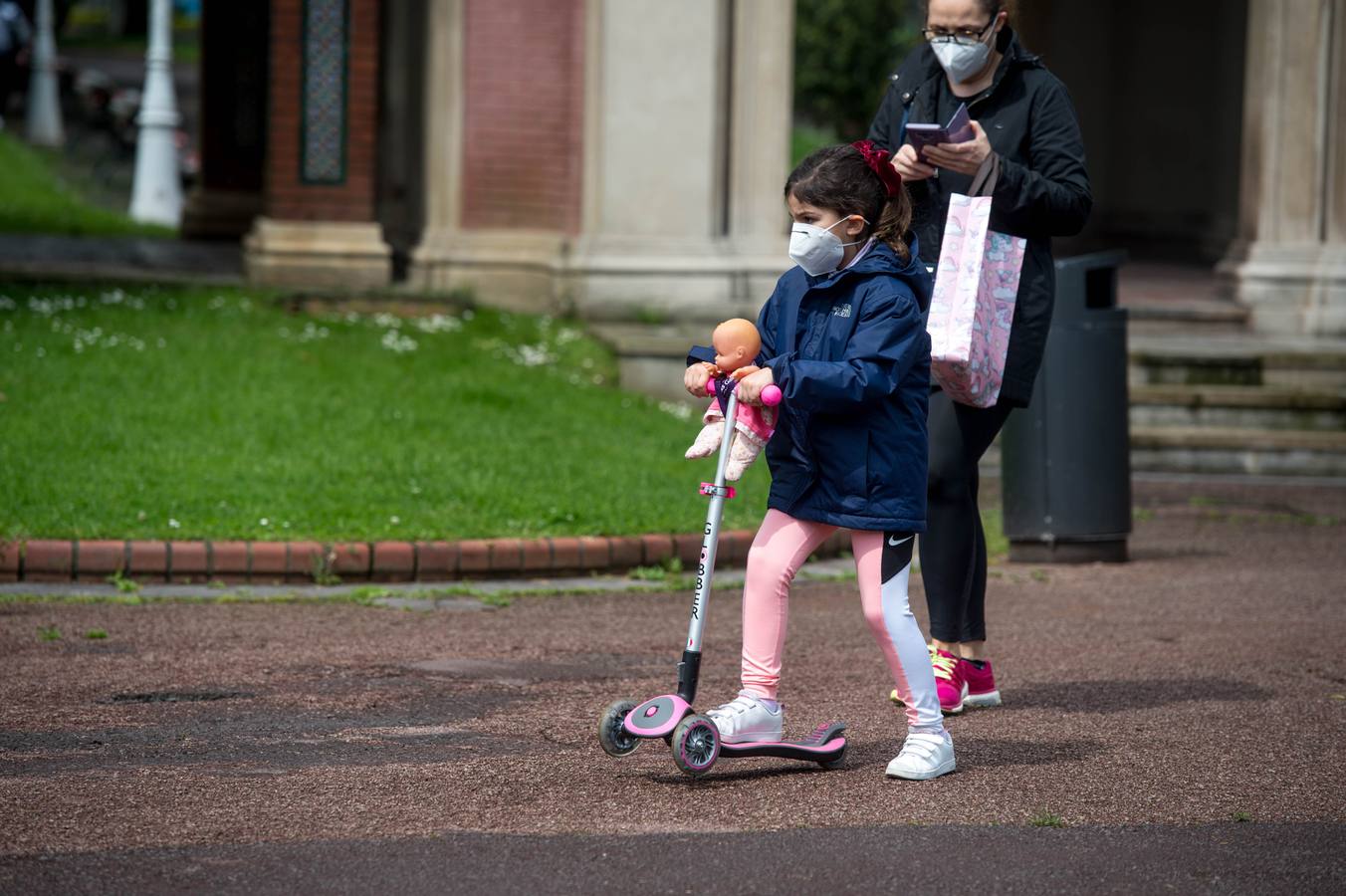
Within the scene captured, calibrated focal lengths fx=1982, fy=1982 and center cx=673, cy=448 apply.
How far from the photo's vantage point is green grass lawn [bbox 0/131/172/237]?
21562 millimetres

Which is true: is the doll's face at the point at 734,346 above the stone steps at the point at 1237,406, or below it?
above

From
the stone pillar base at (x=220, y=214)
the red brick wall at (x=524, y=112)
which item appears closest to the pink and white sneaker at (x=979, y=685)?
the red brick wall at (x=524, y=112)

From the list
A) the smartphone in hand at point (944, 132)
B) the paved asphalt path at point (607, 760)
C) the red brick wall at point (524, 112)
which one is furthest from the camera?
the red brick wall at point (524, 112)

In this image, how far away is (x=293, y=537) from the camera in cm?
786

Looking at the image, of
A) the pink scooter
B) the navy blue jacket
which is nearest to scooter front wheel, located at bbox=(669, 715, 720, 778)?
the pink scooter

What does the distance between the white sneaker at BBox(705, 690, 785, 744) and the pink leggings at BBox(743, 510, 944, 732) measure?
0.04 metres

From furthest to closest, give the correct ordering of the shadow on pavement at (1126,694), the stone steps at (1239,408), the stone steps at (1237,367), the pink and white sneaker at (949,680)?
the stone steps at (1237,367)
the stone steps at (1239,408)
the shadow on pavement at (1126,694)
the pink and white sneaker at (949,680)

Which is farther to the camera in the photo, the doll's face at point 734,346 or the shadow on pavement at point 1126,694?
the shadow on pavement at point 1126,694

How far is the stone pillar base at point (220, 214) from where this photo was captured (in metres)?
20.4

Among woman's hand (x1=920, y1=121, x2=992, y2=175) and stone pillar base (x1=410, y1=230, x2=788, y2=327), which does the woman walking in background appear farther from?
stone pillar base (x1=410, y1=230, x2=788, y2=327)

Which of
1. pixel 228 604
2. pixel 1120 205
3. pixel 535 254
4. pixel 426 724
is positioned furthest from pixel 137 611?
pixel 1120 205

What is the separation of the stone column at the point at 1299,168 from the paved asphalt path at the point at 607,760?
673cm

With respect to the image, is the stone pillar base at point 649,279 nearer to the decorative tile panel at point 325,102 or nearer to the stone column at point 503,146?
the stone column at point 503,146

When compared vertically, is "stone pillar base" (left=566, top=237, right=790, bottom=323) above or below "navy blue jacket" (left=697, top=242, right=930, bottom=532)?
above
